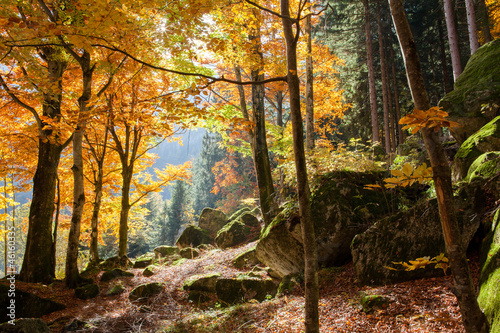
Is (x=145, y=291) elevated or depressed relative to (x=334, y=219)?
depressed

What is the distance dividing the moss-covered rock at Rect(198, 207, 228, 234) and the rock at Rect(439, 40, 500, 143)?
15.6 meters

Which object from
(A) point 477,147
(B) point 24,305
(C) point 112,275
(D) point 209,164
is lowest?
(C) point 112,275

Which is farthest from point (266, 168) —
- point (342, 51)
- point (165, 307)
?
point (342, 51)

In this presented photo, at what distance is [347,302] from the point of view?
12.8 feet

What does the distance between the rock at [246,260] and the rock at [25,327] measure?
5832mm

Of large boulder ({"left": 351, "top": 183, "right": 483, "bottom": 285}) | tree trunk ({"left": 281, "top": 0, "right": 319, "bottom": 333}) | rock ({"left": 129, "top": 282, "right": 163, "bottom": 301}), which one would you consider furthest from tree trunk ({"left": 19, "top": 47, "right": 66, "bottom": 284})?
large boulder ({"left": 351, "top": 183, "right": 483, "bottom": 285})

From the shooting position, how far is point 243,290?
617cm

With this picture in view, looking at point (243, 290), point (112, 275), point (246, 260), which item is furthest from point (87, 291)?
point (246, 260)

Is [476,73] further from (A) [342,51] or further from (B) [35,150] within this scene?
(B) [35,150]

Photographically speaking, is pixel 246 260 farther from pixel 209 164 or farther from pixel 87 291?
pixel 209 164

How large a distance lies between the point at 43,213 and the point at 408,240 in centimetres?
874

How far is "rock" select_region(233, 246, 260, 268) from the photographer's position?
8707 millimetres

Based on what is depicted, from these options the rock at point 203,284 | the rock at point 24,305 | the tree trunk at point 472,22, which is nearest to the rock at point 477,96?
the tree trunk at point 472,22

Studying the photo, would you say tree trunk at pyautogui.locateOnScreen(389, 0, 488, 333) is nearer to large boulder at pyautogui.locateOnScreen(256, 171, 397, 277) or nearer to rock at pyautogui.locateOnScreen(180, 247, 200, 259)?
large boulder at pyautogui.locateOnScreen(256, 171, 397, 277)
